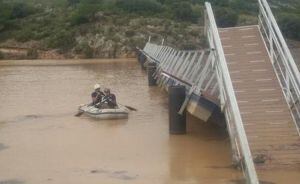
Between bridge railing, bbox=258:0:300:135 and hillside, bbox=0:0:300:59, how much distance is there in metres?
42.7

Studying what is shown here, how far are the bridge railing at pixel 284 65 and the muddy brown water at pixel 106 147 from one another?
1.72m

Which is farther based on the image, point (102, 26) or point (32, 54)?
point (102, 26)

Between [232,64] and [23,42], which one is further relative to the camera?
[23,42]

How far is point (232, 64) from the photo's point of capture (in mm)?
14992

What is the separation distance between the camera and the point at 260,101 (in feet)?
A: 44.2

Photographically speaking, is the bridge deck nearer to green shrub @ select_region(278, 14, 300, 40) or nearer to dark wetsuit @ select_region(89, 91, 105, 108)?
dark wetsuit @ select_region(89, 91, 105, 108)

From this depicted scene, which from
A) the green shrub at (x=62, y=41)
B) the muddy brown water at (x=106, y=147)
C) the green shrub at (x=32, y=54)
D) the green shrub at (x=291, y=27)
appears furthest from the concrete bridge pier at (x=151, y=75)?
the green shrub at (x=291, y=27)

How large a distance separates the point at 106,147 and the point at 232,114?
4.64 metres

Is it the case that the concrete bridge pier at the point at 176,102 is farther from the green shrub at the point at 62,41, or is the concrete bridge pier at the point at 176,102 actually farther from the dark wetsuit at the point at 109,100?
the green shrub at the point at 62,41

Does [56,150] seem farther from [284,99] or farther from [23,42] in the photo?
[23,42]

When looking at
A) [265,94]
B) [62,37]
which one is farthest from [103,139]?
[62,37]

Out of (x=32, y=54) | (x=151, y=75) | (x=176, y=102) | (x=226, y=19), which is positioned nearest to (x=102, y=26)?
(x=32, y=54)

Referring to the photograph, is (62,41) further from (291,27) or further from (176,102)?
(176,102)

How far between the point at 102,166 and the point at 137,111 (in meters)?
8.89
